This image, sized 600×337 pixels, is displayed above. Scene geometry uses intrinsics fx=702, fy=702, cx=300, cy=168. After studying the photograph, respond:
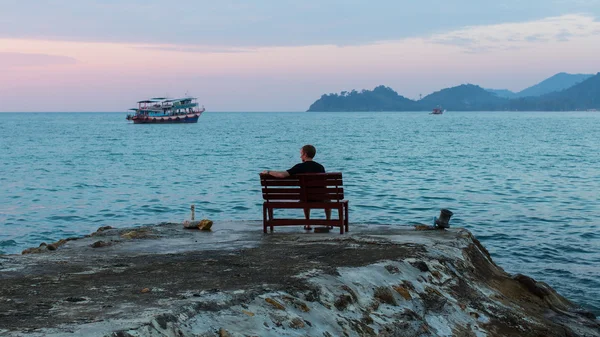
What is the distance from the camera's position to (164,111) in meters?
132

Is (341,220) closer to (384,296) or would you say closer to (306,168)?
(306,168)

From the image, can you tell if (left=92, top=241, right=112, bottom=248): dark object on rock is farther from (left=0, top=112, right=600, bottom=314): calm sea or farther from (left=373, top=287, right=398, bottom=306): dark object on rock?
(left=0, top=112, right=600, bottom=314): calm sea

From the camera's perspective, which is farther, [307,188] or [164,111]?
[164,111]

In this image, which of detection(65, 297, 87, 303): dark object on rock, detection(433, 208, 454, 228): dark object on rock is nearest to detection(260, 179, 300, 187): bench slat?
detection(433, 208, 454, 228): dark object on rock

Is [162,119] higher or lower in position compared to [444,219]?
lower

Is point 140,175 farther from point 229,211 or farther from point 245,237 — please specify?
point 245,237

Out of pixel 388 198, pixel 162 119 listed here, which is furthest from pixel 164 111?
pixel 388 198

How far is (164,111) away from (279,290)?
423 feet

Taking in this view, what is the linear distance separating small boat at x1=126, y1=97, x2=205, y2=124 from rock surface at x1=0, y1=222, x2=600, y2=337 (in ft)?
406

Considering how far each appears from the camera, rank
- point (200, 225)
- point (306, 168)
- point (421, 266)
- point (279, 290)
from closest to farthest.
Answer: point (279, 290) → point (421, 266) → point (306, 168) → point (200, 225)

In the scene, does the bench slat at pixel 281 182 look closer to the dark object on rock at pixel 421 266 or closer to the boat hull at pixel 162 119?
the dark object on rock at pixel 421 266

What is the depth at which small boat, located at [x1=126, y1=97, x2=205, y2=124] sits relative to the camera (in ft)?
431

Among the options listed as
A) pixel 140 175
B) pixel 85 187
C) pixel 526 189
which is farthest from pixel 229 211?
pixel 140 175

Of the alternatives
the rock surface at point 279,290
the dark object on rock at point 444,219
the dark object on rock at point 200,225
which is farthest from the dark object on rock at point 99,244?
the dark object on rock at point 444,219
